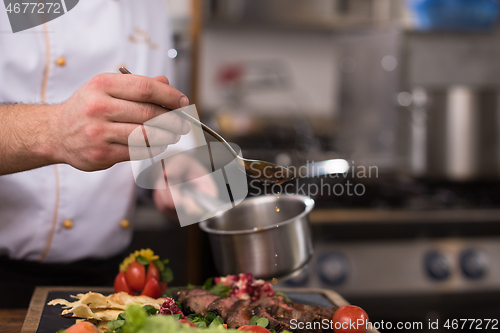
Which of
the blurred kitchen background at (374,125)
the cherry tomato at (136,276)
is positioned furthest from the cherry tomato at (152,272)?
the blurred kitchen background at (374,125)

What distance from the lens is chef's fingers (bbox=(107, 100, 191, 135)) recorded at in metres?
0.58

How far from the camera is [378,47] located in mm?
2365

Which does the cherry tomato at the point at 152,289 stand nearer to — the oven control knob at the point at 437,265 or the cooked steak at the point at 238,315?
the cooked steak at the point at 238,315

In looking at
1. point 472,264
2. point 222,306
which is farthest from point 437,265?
point 222,306

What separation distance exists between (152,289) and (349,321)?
0.40 metres

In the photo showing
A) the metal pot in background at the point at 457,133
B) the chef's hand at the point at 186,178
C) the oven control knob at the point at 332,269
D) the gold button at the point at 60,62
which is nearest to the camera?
the chef's hand at the point at 186,178

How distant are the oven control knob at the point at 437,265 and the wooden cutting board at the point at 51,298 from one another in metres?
0.76

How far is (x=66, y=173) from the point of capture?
1003 millimetres

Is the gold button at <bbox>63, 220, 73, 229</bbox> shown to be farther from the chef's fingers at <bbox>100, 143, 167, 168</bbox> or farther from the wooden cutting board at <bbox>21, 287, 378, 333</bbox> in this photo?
the chef's fingers at <bbox>100, 143, 167, 168</bbox>

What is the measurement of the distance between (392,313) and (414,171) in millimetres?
894

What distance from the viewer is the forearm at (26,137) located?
667mm

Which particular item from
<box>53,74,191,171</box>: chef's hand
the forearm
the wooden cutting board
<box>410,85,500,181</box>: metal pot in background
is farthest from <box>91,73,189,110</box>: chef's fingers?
<box>410,85,500,181</box>: metal pot in background

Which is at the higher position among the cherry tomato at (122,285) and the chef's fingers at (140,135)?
the chef's fingers at (140,135)

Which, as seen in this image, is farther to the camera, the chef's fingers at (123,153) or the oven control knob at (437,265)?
the oven control knob at (437,265)
